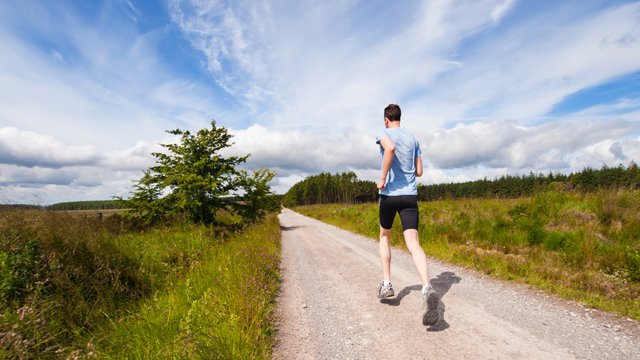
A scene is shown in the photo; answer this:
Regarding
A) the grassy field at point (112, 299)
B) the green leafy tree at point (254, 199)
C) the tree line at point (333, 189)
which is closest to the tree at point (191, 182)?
the green leafy tree at point (254, 199)

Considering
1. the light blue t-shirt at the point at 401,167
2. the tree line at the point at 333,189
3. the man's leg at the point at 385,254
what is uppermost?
the tree line at the point at 333,189

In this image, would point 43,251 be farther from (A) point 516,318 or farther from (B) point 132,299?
(A) point 516,318

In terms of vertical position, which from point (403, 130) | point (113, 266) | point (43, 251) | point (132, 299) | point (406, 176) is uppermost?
point (403, 130)

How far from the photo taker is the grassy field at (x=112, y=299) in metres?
2.98

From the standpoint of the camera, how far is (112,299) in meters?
4.85

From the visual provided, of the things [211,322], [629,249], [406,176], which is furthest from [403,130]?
[629,249]

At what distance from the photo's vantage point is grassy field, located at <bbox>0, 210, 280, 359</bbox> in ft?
9.79

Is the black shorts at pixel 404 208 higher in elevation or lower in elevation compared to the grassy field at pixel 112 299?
higher

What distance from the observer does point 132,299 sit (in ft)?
16.8

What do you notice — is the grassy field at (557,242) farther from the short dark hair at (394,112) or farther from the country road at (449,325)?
the short dark hair at (394,112)

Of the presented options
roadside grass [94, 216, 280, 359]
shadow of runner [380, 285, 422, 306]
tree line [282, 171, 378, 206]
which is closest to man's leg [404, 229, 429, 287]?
shadow of runner [380, 285, 422, 306]

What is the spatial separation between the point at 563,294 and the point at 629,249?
2.11 metres

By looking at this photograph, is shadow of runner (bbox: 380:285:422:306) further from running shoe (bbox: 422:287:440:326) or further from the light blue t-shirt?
the light blue t-shirt

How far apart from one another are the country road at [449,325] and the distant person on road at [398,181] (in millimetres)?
610
